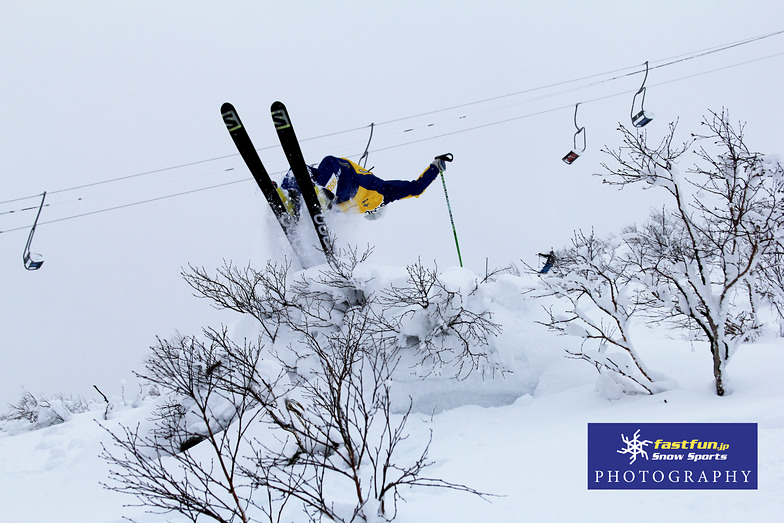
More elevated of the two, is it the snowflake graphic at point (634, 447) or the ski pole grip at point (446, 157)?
the ski pole grip at point (446, 157)

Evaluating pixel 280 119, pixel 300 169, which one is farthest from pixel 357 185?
pixel 280 119

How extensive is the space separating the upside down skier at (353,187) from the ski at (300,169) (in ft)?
1.10

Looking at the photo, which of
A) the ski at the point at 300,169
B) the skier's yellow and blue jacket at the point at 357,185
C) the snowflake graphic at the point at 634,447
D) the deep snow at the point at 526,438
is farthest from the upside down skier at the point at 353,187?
the snowflake graphic at the point at 634,447

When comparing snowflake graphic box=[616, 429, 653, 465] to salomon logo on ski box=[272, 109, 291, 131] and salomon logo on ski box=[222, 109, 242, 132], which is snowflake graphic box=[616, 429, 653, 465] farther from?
salomon logo on ski box=[222, 109, 242, 132]

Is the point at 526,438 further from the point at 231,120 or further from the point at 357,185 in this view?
the point at 231,120

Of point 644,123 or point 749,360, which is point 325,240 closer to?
point 644,123

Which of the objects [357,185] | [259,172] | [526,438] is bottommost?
[526,438]

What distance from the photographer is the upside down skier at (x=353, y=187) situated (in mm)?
9961

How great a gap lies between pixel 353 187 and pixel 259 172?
2430 millimetres

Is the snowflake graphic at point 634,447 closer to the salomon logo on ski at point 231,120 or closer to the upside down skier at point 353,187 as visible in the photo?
the upside down skier at point 353,187

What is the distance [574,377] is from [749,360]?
316cm

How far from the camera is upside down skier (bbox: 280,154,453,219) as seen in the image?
996 centimetres

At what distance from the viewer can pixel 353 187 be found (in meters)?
10.1

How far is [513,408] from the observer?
863cm
